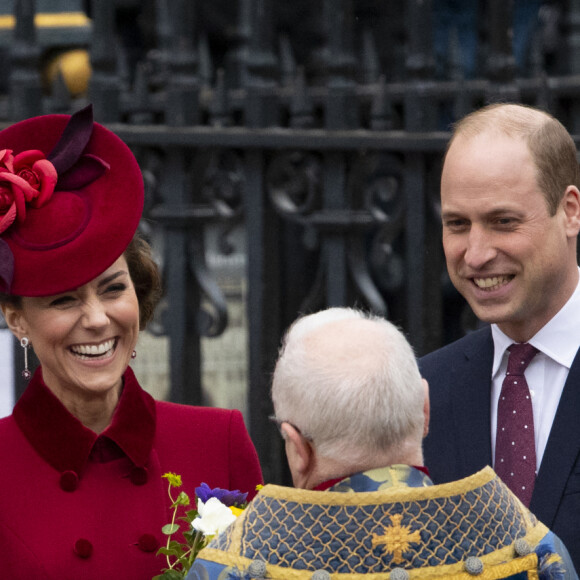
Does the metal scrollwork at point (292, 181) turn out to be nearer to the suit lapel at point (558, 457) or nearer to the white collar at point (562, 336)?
the white collar at point (562, 336)

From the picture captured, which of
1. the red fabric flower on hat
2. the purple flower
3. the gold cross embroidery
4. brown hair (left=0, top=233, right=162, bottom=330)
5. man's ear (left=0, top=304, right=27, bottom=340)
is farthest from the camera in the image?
brown hair (left=0, top=233, right=162, bottom=330)

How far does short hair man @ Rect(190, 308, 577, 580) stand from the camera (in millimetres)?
2062

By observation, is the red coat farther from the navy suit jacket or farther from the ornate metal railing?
the ornate metal railing

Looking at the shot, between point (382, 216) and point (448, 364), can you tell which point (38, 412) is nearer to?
point (448, 364)

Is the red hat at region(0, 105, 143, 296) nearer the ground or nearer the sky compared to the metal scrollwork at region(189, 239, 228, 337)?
nearer the sky

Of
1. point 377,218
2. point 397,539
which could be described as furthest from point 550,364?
point 377,218

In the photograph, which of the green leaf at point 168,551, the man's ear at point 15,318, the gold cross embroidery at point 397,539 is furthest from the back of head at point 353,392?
the man's ear at point 15,318

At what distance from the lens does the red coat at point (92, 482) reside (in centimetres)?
278

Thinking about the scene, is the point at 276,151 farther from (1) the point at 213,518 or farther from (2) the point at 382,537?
(2) the point at 382,537

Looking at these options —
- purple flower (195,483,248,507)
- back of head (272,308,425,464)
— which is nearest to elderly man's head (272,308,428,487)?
back of head (272,308,425,464)

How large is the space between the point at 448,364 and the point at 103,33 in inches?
81.4

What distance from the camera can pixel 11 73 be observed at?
4500 mm

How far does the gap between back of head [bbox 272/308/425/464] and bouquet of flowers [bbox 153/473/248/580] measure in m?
0.32

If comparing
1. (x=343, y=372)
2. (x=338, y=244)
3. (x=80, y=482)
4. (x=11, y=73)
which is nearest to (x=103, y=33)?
(x=11, y=73)
